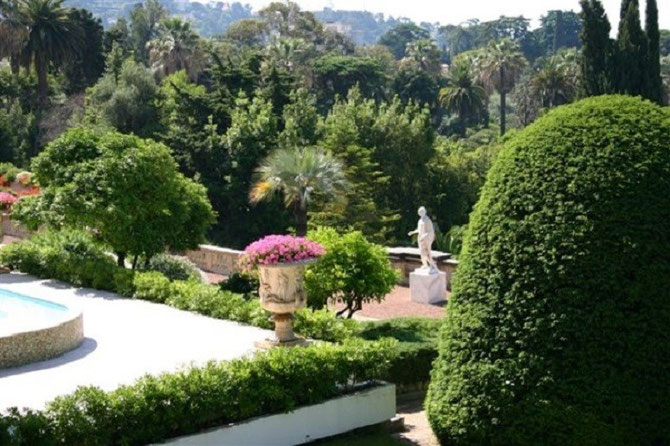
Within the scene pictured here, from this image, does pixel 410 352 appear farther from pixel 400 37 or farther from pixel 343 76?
pixel 400 37

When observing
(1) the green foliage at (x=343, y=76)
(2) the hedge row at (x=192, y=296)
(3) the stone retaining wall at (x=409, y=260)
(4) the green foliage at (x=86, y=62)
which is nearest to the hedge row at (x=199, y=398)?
(2) the hedge row at (x=192, y=296)

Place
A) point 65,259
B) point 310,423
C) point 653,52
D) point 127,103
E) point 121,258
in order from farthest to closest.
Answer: point 127,103 → point 653,52 → point 121,258 → point 65,259 → point 310,423

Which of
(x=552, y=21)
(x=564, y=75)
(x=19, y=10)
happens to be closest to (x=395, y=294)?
(x=19, y=10)

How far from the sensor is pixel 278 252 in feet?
41.5

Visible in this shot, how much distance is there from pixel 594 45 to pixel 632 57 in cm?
143

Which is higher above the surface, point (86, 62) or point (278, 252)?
point (86, 62)

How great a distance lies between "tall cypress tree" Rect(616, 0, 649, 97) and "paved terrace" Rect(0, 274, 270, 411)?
2006 cm

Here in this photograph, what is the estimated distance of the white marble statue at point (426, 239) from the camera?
72.1 ft

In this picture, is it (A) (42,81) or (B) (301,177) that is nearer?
(B) (301,177)

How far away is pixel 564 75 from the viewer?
59.7 metres

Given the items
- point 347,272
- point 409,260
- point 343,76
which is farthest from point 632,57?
point 343,76

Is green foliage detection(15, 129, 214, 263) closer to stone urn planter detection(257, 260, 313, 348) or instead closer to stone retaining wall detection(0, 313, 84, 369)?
stone retaining wall detection(0, 313, 84, 369)

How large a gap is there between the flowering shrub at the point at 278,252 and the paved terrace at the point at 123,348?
49.4 inches

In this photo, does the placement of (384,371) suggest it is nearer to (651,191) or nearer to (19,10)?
(651,191)
